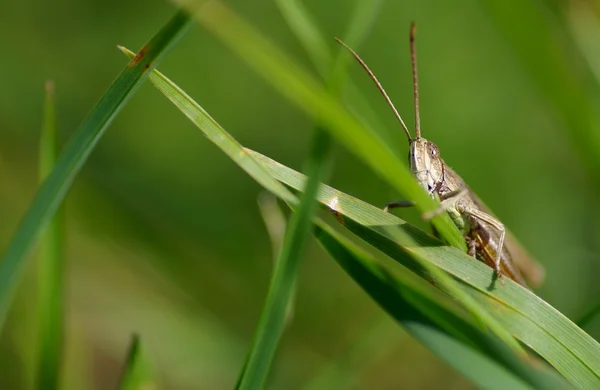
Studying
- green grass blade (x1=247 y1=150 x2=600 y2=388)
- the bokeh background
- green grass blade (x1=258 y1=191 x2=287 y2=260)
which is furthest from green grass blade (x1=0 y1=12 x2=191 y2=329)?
the bokeh background

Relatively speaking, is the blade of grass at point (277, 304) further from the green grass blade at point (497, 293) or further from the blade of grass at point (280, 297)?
the green grass blade at point (497, 293)

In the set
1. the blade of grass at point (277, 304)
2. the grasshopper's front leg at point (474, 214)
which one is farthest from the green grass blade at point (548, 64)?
the blade of grass at point (277, 304)

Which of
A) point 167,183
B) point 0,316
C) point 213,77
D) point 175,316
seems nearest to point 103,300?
point 175,316

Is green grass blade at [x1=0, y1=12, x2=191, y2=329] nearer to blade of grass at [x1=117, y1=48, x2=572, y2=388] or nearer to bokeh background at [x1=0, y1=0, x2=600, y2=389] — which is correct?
blade of grass at [x1=117, y1=48, x2=572, y2=388]

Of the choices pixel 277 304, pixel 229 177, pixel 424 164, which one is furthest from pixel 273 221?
pixel 229 177

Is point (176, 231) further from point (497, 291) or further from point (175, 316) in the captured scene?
point (497, 291)
